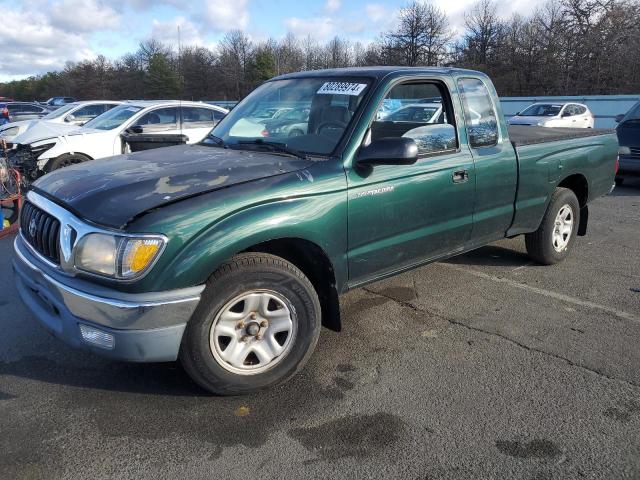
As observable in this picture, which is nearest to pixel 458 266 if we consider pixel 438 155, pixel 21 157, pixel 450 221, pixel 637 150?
pixel 450 221

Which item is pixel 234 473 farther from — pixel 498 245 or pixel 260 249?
pixel 498 245

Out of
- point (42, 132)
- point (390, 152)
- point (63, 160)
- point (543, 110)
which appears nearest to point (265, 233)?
point (390, 152)

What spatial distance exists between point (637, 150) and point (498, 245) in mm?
5811

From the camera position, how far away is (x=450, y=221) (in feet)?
12.7

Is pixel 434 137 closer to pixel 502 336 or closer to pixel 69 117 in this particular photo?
pixel 502 336

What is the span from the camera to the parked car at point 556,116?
1812cm

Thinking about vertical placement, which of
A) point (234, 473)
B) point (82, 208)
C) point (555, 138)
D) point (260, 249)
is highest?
point (555, 138)

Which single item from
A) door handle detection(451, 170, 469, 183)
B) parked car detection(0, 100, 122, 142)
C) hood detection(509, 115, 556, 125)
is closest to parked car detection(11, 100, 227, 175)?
parked car detection(0, 100, 122, 142)

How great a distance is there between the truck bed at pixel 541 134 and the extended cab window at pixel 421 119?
809 millimetres

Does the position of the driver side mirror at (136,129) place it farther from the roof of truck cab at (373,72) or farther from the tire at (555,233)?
the tire at (555,233)

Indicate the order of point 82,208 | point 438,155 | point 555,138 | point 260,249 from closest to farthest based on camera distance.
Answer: point 82,208
point 260,249
point 438,155
point 555,138

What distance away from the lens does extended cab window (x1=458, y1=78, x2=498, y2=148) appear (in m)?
4.04

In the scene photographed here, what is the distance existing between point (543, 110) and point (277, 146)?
60.2 feet

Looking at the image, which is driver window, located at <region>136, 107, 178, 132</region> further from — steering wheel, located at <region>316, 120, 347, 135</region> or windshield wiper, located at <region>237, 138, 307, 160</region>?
steering wheel, located at <region>316, 120, 347, 135</region>
